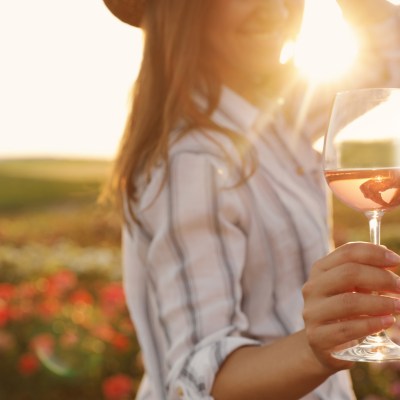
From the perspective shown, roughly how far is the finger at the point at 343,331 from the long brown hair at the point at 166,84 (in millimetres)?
1059

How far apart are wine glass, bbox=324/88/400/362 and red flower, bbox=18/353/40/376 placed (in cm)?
565

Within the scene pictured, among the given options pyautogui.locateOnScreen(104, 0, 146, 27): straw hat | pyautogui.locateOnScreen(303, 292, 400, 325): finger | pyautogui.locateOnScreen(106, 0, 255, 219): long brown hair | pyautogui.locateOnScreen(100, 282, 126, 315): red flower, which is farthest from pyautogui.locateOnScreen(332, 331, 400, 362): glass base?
pyautogui.locateOnScreen(100, 282, 126, 315): red flower

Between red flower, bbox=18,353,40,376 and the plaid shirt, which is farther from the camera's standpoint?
red flower, bbox=18,353,40,376

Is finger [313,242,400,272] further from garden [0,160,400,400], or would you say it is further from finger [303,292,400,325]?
garden [0,160,400,400]

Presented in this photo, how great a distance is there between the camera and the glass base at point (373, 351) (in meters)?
2.08

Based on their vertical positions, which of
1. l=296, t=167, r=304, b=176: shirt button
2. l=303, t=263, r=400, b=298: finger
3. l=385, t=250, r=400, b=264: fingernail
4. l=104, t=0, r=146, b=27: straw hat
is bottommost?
l=296, t=167, r=304, b=176: shirt button

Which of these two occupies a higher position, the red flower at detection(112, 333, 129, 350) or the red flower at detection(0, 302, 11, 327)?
the red flower at detection(0, 302, 11, 327)

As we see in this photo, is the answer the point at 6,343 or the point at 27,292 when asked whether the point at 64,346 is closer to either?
the point at 6,343

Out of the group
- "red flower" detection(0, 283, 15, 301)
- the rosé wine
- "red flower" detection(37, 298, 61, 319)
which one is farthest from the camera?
"red flower" detection(0, 283, 15, 301)

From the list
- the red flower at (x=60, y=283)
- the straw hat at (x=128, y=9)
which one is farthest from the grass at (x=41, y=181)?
the straw hat at (x=128, y=9)

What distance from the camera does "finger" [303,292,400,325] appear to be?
1.98 m

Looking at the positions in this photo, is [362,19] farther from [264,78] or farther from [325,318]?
[325,318]

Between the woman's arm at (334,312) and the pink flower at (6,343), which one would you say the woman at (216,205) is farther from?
the pink flower at (6,343)

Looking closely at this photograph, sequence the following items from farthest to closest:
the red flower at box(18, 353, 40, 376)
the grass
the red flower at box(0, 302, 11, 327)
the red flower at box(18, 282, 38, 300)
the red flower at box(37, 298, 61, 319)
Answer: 1. the grass
2. the red flower at box(18, 282, 38, 300)
3. the red flower at box(37, 298, 61, 319)
4. the red flower at box(0, 302, 11, 327)
5. the red flower at box(18, 353, 40, 376)
